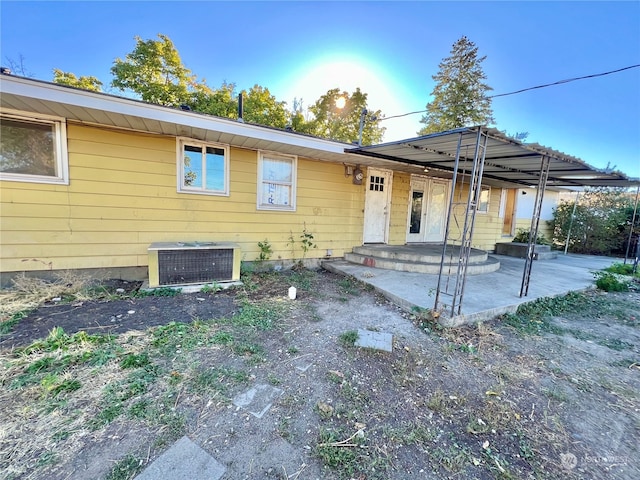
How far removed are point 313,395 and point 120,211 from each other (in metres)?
4.35

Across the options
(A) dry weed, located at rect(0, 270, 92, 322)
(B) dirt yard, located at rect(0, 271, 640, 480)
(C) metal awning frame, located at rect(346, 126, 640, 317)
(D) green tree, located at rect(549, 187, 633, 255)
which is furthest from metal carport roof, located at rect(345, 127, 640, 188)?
(D) green tree, located at rect(549, 187, 633, 255)

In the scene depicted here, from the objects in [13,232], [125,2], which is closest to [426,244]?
[13,232]

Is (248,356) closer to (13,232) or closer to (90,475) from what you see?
(90,475)

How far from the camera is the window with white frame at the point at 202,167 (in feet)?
15.7

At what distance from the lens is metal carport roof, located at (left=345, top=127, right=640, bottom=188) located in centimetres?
336

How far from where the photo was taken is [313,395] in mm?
2057

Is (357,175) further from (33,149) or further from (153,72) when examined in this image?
(153,72)

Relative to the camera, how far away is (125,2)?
5.77 m

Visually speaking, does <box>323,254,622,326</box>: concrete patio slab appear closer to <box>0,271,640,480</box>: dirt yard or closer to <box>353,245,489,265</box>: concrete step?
<box>0,271,640,480</box>: dirt yard

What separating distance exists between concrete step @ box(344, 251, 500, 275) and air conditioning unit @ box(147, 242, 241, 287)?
2.96m

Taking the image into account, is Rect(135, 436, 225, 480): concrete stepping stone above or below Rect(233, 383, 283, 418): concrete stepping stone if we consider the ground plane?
above

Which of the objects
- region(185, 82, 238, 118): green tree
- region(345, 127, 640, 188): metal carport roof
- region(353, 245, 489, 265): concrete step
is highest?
region(185, 82, 238, 118): green tree

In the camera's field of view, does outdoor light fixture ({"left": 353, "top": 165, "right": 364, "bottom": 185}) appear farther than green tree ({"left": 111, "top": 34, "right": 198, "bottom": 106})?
No

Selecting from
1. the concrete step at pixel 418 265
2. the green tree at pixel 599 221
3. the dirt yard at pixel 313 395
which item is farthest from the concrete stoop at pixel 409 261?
the green tree at pixel 599 221
